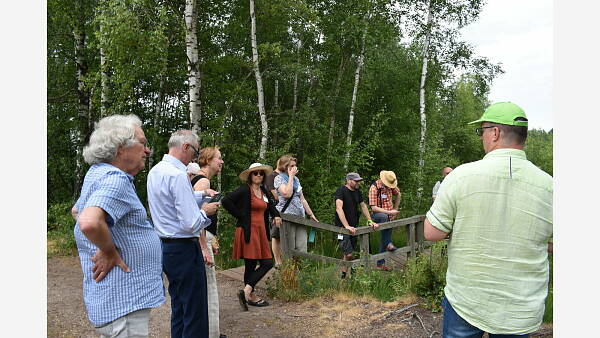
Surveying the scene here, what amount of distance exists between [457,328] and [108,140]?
2.04 m

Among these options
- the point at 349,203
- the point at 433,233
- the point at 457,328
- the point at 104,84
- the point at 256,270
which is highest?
the point at 104,84

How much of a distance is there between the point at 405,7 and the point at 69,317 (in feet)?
50.8

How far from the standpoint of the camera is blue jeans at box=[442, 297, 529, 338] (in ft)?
7.78

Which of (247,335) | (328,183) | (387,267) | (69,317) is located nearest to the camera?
(247,335)

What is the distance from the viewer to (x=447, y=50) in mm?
18344

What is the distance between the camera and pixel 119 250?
8.21 feet

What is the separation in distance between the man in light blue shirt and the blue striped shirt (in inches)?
37.8

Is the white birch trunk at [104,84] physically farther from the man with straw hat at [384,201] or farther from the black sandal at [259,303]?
the black sandal at [259,303]

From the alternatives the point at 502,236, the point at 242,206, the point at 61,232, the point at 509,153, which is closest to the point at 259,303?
the point at 242,206

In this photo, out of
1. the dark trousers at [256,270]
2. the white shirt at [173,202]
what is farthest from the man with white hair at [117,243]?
the dark trousers at [256,270]

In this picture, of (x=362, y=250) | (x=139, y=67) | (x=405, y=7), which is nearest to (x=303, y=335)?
(x=362, y=250)

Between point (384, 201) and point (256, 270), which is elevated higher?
point (384, 201)

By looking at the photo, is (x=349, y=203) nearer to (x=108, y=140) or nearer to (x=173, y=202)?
(x=173, y=202)

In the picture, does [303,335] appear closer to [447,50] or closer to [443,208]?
[443,208]
